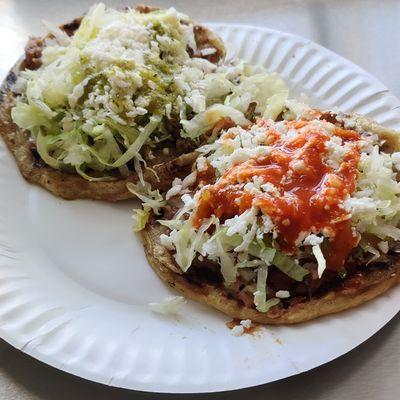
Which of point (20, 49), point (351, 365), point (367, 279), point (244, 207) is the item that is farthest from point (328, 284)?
point (20, 49)

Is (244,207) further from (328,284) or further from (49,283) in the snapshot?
(49,283)

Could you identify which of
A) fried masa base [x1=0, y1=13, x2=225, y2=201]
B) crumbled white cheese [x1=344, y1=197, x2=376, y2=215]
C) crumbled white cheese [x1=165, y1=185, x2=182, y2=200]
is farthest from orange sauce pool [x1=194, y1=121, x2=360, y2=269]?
fried masa base [x1=0, y1=13, x2=225, y2=201]

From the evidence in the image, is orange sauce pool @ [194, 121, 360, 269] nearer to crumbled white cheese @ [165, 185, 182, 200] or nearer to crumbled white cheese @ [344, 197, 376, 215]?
crumbled white cheese @ [344, 197, 376, 215]

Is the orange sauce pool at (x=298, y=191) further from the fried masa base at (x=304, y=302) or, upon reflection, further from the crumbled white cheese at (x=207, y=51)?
the crumbled white cheese at (x=207, y=51)

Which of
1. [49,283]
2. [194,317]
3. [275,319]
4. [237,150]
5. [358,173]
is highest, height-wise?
[358,173]

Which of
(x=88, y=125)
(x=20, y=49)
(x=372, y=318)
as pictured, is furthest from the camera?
(x=20, y=49)

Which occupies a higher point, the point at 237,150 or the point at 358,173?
the point at 358,173
